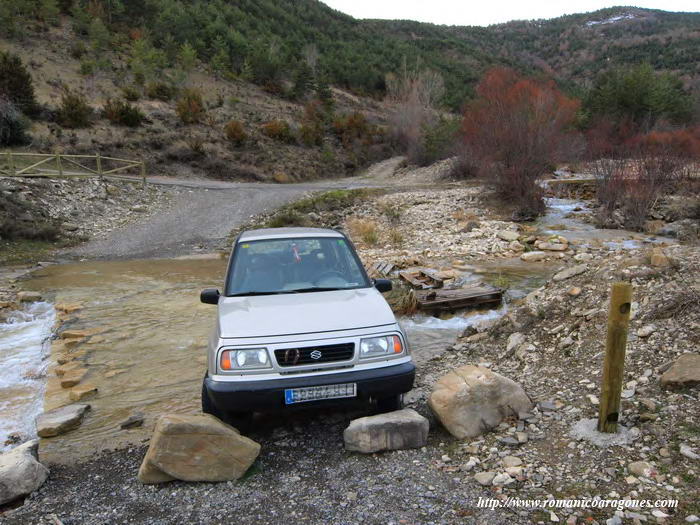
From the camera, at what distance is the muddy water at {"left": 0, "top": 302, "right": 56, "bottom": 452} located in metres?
5.23

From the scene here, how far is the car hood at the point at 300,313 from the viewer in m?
3.91

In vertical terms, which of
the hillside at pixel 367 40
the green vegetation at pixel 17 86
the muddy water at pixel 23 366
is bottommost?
the muddy water at pixel 23 366

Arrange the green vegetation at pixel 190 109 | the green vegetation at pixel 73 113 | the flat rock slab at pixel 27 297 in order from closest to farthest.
A: the flat rock slab at pixel 27 297
the green vegetation at pixel 73 113
the green vegetation at pixel 190 109

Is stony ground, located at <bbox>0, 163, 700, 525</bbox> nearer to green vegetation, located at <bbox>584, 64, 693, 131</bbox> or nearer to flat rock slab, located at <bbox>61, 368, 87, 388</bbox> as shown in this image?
flat rock slab, located at <bbox>61, 368, 87, 388</bbox>

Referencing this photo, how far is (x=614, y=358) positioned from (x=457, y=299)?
17.6 ft

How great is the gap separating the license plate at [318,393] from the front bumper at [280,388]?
0.03 m

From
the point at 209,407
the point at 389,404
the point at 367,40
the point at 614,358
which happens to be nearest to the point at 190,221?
the point at 209,407

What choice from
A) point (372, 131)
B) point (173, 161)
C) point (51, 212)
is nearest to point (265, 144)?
point (173, 161)

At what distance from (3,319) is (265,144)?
26.5m

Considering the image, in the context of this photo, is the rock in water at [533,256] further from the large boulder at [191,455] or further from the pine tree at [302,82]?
the pine tree at [302,82]

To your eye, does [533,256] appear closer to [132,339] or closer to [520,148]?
[520,148]

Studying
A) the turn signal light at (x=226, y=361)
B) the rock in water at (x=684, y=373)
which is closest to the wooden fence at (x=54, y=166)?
the turn signal light at (x=226, y=361)

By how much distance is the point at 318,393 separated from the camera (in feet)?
12.3

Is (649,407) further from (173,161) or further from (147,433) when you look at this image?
(173,161)
